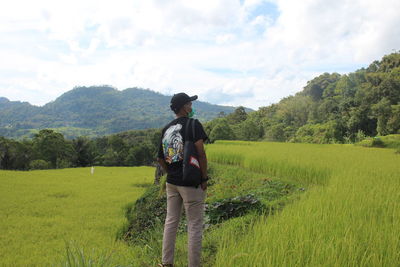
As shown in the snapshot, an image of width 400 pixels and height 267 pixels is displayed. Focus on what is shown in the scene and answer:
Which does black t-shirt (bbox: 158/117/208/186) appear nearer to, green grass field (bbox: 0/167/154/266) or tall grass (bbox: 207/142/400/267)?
tall grass (bbox: 207/142/400/267)

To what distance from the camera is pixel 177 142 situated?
3.13 m

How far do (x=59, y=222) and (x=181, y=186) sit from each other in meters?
6.81

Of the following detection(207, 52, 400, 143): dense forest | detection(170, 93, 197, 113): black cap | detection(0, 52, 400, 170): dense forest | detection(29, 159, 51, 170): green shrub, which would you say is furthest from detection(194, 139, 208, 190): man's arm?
detection(29, 159, 51, 170): green shrub

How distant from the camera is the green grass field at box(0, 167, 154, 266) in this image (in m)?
5.41

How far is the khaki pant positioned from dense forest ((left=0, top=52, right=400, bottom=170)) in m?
30.3

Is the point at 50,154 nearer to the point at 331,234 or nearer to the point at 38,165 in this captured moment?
the point at 38,165

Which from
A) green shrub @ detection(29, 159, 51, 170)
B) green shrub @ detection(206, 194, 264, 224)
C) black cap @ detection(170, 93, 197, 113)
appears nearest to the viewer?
black cap @ detection(170, 93, 197, 113)

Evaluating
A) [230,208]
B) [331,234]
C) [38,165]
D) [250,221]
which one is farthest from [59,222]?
[38,165]

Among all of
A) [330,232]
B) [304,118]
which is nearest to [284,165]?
[330,232]

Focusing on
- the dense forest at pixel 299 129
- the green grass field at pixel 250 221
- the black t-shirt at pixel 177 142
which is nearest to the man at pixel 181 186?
the black t-shirt at pixel 177 142

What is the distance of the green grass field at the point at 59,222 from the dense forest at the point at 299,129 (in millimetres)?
26126

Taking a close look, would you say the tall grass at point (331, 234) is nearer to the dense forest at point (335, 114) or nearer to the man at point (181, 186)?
the man at point (181, 186)

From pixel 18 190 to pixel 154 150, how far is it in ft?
123

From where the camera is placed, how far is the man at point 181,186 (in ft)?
9.83
